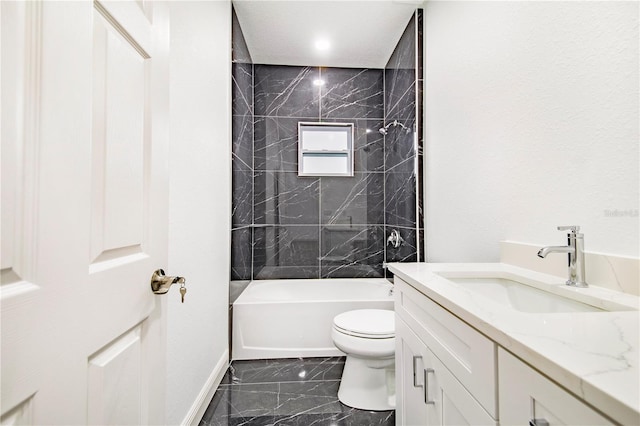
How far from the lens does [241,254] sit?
269 centimetres

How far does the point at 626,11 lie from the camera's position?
35.1 inches

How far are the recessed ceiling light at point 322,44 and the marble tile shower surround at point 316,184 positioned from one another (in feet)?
1.21

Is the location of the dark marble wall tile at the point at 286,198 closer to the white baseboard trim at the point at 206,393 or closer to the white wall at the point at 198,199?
the white wall at the point at 198,199

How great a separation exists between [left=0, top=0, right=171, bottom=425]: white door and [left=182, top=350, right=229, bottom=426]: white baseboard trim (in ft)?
2.77

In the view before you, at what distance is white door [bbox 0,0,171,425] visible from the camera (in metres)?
0.42

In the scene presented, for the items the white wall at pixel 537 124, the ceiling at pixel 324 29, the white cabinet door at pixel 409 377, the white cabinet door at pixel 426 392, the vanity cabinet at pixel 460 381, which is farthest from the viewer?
the ceiling at pixel 324 29

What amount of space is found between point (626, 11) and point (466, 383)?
3.79 feet

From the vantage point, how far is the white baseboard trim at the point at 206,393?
1521 mm

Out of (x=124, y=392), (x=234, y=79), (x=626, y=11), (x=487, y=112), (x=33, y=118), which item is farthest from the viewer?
(x=234, y=79)

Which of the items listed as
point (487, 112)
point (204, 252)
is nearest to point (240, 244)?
point (204, 252)

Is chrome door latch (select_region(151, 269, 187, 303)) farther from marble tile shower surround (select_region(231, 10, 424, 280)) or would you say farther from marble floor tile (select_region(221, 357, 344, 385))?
marble tile shower surround (select_region(231, 10, 424, 280))

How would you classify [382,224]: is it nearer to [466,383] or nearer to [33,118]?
[466,383]

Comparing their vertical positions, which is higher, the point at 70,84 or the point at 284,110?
the point at 284,110

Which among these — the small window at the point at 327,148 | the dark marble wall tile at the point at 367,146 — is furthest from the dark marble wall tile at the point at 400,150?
the small window at the point at 327,148
